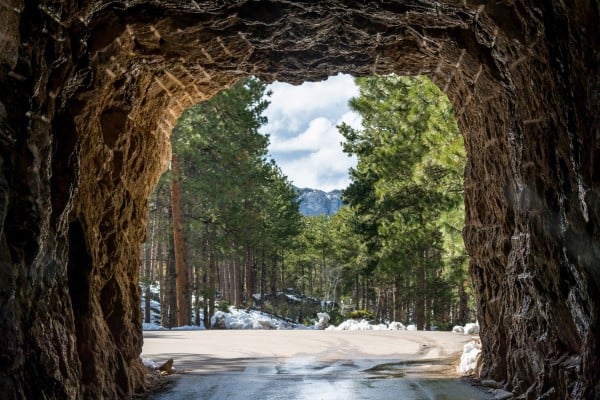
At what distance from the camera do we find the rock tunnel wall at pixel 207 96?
3.84 m

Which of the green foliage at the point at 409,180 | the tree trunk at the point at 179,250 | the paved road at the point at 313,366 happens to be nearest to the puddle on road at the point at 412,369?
the paved road at the point at 313,366

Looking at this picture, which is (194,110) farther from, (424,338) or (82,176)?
(82,176)

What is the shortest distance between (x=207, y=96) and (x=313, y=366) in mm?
4261

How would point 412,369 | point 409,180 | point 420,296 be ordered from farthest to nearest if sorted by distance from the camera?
point 420,296, point 409,180, point 412,369

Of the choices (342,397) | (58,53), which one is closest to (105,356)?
(342,397)

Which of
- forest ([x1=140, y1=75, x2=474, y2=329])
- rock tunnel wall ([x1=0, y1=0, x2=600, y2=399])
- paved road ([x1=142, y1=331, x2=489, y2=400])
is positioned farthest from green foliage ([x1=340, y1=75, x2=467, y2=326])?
rock tunnel wall ([x1=0, y1=0, x2=600, y2=399])

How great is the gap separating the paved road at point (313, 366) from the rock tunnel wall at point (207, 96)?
35.1 inches

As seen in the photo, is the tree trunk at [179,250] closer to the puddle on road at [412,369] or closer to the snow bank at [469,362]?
the puddle on road at [412,369]

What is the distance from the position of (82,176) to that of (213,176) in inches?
673

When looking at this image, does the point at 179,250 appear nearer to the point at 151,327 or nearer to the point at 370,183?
the point at 151,327

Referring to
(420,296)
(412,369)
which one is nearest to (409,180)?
(420,296)

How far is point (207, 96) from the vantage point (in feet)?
27.0

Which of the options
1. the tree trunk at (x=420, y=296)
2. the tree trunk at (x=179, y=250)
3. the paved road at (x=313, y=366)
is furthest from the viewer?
the tree trunk at (x=420, y=296)

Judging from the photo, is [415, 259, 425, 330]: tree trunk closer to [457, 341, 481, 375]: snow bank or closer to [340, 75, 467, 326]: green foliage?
[340, 75, 467, 326]: green foliage
